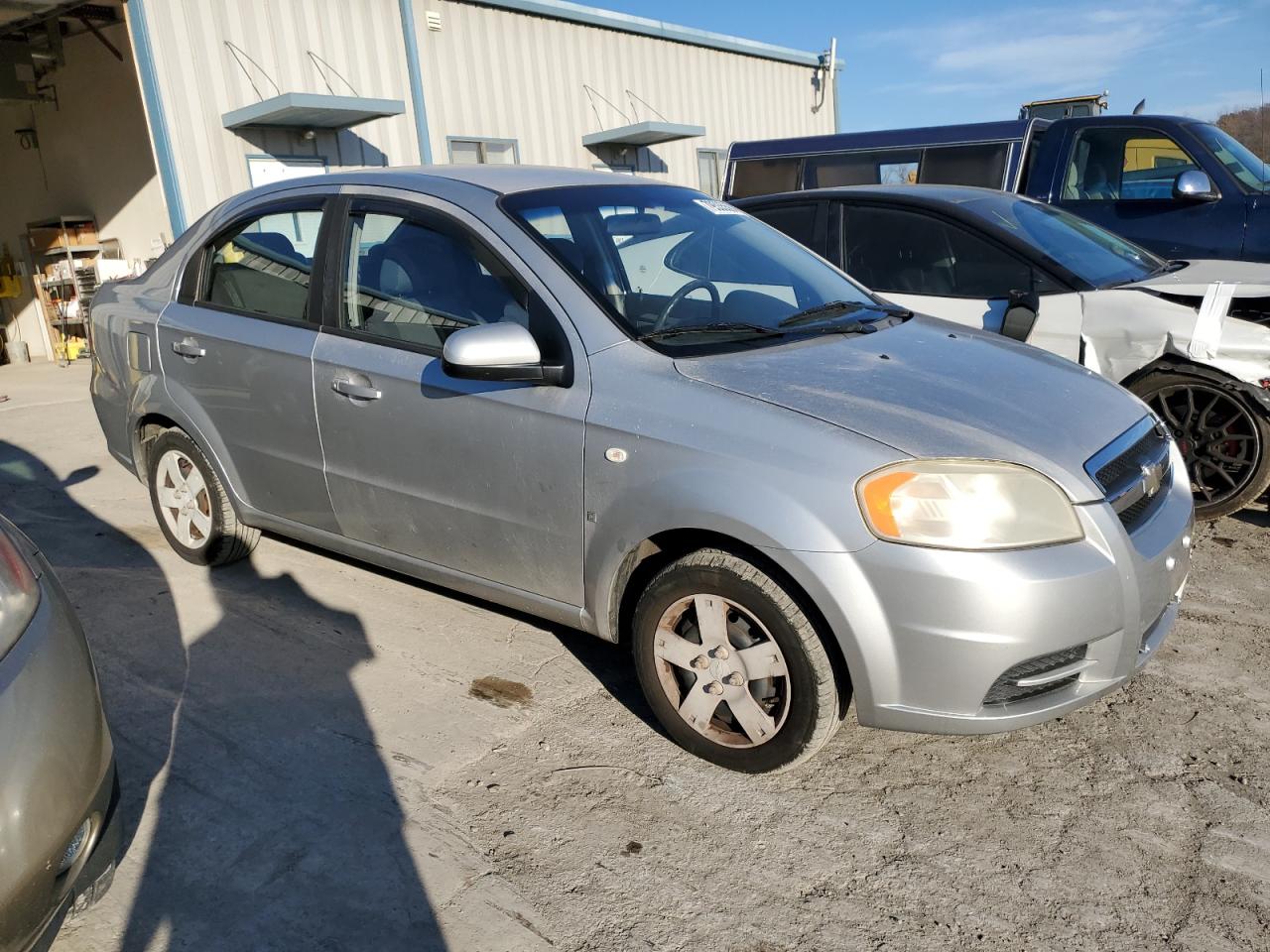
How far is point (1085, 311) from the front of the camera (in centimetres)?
466

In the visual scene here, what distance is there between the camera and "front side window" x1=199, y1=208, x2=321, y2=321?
12.4 ft

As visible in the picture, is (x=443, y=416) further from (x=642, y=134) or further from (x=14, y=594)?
(x=642, y=134)

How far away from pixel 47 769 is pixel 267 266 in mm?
2579

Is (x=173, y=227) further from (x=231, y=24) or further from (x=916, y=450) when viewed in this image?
(x=916, y=450)

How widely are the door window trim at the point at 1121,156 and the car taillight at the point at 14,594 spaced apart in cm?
682

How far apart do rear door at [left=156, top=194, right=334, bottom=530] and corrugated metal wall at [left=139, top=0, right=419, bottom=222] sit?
7.16 metres

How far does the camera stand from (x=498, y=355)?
286 cm

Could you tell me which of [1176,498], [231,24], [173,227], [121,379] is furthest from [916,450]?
[231,24]

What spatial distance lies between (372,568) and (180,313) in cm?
139

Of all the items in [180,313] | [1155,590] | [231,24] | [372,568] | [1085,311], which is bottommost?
[372,568]

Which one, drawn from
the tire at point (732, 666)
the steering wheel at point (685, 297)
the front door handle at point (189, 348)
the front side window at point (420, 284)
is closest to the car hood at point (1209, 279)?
the steering wheel at point (685, 297)

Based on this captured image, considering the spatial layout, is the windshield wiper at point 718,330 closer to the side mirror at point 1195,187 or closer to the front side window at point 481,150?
the side mirror at point 1195,187

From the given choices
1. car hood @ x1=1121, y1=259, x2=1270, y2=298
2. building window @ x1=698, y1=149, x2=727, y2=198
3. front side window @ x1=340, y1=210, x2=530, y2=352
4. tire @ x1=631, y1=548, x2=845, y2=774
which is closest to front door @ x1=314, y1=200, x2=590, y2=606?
front side window @ x1=340, y1=210, x2=530, y2=352

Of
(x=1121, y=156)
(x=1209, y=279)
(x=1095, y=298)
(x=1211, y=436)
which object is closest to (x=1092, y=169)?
(x=1121, y=156)
